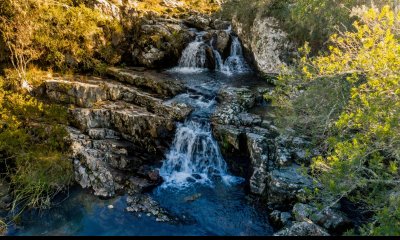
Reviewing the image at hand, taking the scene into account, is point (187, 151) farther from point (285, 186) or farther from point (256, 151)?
point (285, 186)

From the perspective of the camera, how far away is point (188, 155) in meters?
14.8

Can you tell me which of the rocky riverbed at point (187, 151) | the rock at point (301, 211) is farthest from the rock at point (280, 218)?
the rock at point (301, 211)

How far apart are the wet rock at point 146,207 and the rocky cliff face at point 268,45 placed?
1184 centimetres

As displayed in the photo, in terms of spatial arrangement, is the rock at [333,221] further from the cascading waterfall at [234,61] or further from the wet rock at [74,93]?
the cascading waterfall at [234,61]

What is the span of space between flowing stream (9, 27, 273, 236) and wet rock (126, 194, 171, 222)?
22 cm

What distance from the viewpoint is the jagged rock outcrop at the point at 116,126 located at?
1327cm

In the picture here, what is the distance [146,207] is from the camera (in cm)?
1192

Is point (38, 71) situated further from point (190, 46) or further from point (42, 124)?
point (190, 46)

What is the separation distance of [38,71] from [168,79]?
7.44m

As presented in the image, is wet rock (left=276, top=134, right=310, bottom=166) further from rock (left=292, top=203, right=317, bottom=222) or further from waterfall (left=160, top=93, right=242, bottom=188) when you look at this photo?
waterfall (left=160, top=93, right=242, bottom=188)

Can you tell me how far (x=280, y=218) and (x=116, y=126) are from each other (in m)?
8.82

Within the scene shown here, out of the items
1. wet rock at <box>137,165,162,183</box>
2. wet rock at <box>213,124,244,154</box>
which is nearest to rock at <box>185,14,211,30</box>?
wet rock at <box>213,124,244,154</box>

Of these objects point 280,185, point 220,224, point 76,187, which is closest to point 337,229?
point 280,185

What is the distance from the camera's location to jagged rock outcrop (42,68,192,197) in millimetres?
13266
